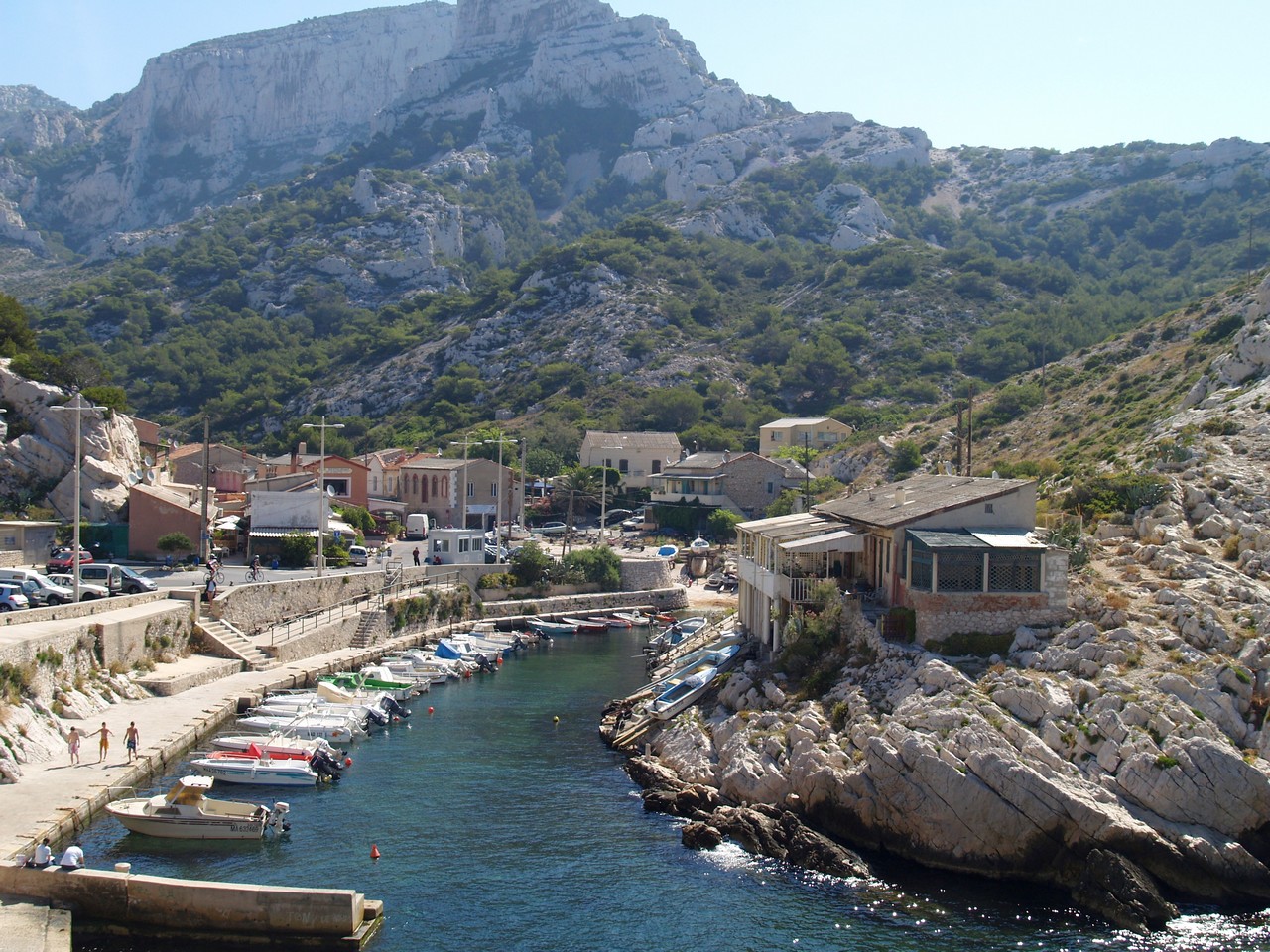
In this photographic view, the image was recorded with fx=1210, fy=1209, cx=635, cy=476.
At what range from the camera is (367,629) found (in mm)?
53562

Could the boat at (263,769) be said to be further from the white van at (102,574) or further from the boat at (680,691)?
the white van at (102,574)

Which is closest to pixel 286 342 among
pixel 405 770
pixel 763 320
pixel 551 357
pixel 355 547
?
pixel 551 357

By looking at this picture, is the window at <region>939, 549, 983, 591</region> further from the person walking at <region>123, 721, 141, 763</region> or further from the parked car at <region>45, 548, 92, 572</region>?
the parked car at <region>45, 548, 92, 572</region>

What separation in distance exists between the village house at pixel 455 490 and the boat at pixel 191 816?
5306 centimetres

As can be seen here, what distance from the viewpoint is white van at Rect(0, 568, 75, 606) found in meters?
41.5

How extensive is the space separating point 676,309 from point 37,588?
108 meters

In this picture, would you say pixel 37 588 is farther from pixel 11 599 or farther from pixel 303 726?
pixel 303 726

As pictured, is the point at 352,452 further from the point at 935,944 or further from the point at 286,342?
the point at 935,944

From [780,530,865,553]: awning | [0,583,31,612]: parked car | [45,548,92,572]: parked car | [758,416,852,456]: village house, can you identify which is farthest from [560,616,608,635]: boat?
[758,416,852,456]: village house

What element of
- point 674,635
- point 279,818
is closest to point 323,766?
point 279,818

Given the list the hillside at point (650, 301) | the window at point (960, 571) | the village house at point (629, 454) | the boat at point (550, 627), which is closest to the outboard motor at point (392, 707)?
the boat at point (550, 627)

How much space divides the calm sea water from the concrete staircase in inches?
478

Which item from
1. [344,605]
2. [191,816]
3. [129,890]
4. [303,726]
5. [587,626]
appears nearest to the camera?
[129,890]

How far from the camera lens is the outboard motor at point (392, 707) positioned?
42281 millimetres
